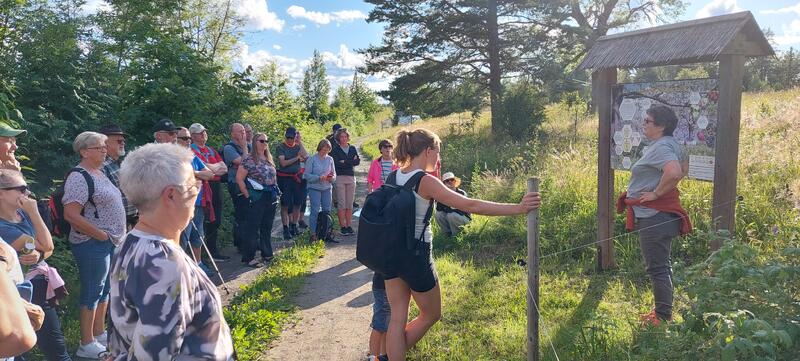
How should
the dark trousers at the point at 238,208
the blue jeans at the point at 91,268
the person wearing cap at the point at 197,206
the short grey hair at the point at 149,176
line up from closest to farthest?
the short grey hair at the point at 149,176, the blue jeans at the point at 91,268, the person wearing cap at the point at 197,206, the dark trousers at the point at 238,208

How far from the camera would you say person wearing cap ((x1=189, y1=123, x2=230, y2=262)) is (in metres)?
6.46

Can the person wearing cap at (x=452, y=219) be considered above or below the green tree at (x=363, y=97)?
below

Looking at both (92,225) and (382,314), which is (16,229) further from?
(382,314)

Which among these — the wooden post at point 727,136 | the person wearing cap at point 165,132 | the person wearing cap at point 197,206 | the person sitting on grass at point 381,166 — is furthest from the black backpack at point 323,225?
the wooden post at point 727,136

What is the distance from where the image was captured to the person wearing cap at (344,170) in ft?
27.9

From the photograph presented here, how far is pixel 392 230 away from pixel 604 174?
3.46m

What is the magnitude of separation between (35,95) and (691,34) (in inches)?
287

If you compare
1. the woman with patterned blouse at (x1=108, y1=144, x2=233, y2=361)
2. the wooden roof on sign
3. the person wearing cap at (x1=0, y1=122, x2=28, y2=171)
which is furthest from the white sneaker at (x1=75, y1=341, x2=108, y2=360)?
the wooden roof on sign

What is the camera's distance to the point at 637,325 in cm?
399

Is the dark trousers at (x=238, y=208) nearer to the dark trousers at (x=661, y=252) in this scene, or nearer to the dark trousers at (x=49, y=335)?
the dark trousers at (x=49, y=335)

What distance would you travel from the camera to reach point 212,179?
6746 mm

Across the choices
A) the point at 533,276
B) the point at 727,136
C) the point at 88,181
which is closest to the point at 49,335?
the point at 88,181

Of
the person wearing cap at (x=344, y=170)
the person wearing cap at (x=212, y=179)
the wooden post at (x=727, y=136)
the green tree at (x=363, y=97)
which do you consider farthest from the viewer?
the green tree at (x=363, y=97)

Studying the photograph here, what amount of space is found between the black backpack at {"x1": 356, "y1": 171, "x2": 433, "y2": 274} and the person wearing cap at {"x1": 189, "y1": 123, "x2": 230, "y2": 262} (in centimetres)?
344
